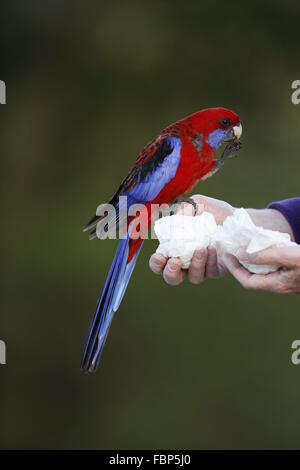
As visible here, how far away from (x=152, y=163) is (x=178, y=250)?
6.9 inches

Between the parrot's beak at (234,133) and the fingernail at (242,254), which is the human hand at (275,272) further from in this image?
the parrot's beak at (234,133)

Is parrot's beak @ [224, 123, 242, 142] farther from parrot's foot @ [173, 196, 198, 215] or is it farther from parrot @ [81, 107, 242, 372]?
parrot's foot @ [173, 196, 198, 215]

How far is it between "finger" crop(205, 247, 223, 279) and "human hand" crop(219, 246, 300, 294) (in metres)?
0.08

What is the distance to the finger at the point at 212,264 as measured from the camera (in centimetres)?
114

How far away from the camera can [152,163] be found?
1161 mm

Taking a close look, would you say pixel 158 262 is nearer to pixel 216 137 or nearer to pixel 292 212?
pixel 216 137

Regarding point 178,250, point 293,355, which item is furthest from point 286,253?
point 293,355

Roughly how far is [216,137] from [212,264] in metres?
0.24

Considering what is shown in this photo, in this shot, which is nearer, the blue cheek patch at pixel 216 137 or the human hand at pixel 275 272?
the human hand at pixel 275 272

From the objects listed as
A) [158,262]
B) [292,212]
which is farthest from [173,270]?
[292,212]

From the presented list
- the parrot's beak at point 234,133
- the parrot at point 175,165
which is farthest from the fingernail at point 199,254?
the parrot's beak at point 234,133

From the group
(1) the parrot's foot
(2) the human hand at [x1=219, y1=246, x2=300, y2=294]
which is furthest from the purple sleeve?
(2) the human hand at [x1=219, y1=246, x2=300, y2=294]

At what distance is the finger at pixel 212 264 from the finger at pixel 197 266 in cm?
1

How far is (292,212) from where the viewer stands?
54.4 inches
